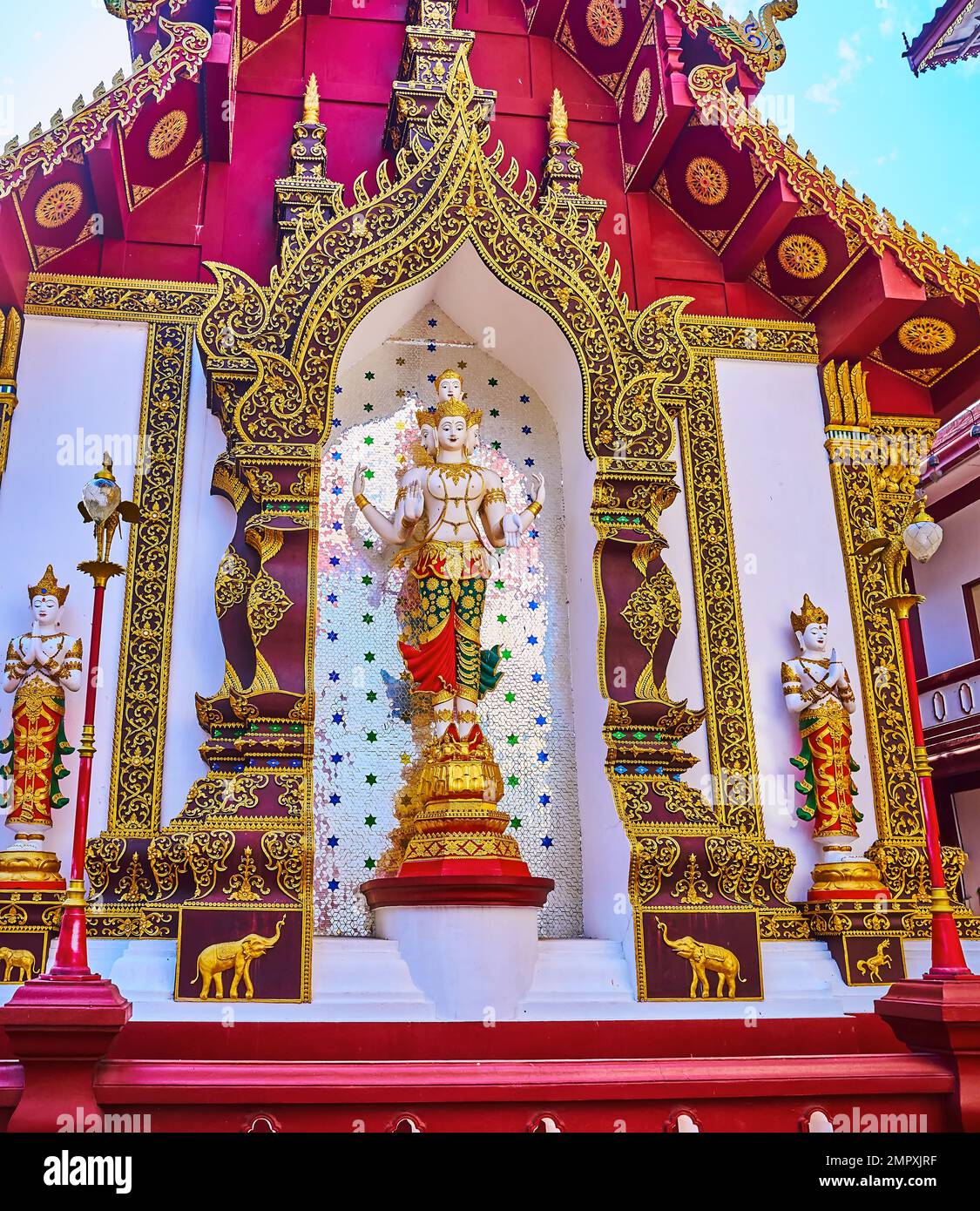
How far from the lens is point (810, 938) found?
7.02 meters

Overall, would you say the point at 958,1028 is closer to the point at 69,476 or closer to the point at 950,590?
the point at 69,476

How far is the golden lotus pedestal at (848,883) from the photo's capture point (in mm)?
6961

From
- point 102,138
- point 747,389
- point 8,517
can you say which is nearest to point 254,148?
point 102,138

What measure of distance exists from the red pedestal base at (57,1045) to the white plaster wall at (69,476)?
2.19 meters

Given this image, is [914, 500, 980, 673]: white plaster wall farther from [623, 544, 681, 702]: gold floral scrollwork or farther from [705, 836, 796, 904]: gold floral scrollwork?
[705, 836, 796, 904]: gold floral scrollwork

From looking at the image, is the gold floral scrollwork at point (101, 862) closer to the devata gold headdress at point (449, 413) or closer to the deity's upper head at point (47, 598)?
the deity's upper head at point (47, 598)

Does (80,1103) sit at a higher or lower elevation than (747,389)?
lower

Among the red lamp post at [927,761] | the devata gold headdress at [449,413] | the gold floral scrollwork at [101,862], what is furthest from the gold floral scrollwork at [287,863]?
the red lamp post at [927,761]

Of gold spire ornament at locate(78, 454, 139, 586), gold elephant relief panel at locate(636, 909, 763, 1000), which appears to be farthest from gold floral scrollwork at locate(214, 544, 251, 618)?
gold elephant relief panel at locate(636, 909, 763, 1000)

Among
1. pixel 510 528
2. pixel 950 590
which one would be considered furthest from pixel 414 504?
pixel 950 590

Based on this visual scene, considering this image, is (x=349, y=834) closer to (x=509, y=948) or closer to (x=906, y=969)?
(x=509, y=948)

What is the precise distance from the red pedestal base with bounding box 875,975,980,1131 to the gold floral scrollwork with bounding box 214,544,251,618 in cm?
399

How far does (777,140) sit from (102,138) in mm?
4220

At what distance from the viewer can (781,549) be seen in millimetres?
7992
